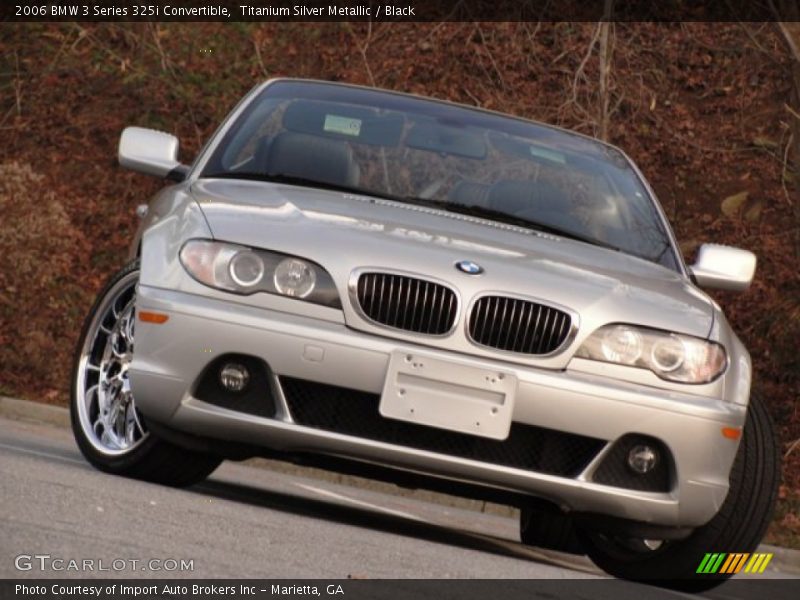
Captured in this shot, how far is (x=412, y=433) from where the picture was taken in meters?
6.21

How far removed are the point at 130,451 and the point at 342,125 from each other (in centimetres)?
167

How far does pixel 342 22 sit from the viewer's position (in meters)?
19.5

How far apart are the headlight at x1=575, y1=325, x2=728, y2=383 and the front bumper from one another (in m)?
0.08

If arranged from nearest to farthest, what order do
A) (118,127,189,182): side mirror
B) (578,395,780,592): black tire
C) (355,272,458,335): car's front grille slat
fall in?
(355,272,458,335): car's front grille slat < (578,395,780,592): black tire < (118,127,189,182): side mirror

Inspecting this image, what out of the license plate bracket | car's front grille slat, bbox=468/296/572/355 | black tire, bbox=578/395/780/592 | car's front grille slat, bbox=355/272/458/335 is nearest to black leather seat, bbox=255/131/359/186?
car's front grille slat, bbox=355/272/458/335

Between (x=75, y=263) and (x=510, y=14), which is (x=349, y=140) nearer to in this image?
(x=75, y=263)

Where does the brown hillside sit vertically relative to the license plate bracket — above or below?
below

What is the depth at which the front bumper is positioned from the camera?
6090 millimetres

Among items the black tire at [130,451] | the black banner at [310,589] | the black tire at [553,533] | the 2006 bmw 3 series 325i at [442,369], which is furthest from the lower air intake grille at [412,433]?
the black tire at [553,533]

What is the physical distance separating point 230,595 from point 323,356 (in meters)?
1.90

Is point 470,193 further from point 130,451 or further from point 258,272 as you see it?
point 130,451

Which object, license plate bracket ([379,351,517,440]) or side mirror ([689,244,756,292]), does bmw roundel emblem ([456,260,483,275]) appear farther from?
side mirror ([689,244,756,292])

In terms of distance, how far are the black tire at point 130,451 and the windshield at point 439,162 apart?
64 centimetres

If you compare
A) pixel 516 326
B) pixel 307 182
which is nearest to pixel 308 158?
pixel 307 182
